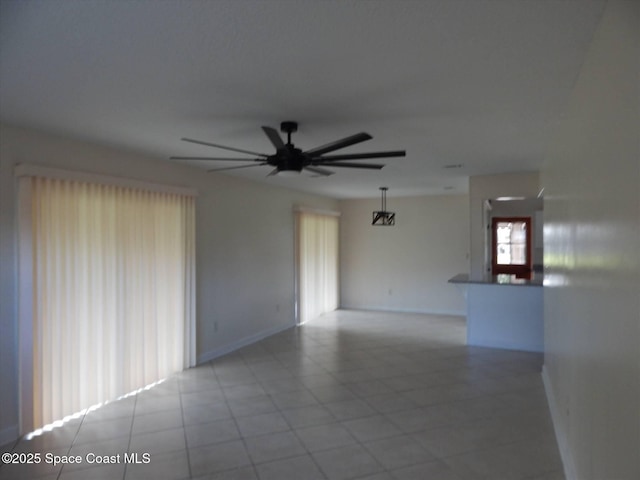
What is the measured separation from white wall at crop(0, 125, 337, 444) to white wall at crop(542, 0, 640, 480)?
3894 mm

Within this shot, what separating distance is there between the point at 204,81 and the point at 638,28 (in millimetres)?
1982

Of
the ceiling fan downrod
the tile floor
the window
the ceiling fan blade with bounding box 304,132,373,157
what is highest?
the ceiling fan downrod

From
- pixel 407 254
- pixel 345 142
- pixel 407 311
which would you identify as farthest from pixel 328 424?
pixel 407 254

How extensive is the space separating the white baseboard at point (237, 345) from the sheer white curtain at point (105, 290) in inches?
10.9

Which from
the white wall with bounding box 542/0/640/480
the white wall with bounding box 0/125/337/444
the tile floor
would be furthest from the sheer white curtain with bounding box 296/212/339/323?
the white wall with bounding box 542/0/640/480

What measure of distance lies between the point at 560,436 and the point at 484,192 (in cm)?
354

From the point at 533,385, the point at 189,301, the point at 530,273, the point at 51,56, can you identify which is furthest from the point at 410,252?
the point at 51,56

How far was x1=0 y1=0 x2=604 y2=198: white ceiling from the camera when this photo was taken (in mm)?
1620

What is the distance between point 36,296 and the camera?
130 inches

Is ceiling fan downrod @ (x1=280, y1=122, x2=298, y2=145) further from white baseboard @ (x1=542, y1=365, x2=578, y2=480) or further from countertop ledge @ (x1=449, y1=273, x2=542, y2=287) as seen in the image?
countertop ledge @ (x1=449, y1=273, x2=542, y2=287)

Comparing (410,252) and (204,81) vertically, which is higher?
(204,81)

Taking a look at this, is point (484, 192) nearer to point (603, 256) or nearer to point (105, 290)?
point (603, 256)

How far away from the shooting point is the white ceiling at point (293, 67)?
1620 millimetres

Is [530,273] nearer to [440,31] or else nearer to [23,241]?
[440,31]
